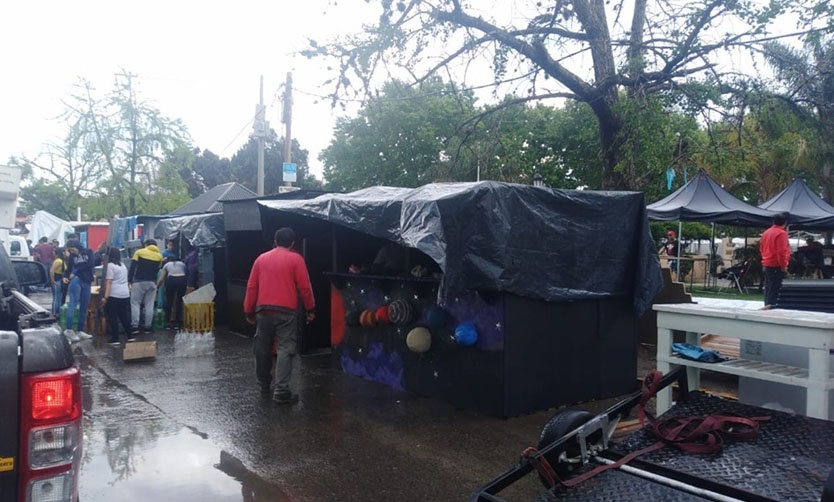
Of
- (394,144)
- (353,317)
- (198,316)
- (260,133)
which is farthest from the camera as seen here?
(394,144)

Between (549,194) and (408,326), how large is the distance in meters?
2.15

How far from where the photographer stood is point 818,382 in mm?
3506

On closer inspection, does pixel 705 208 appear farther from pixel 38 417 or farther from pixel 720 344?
pixel 38 417

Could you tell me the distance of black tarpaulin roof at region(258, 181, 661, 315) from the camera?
5.89m

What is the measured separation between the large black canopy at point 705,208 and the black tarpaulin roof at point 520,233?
7.03 metres

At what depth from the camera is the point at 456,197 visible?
590 centimetres

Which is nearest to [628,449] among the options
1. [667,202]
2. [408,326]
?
[408,326]

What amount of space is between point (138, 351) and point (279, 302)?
11.7 ft

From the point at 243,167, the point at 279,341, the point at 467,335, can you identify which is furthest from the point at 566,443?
the point at 243,167

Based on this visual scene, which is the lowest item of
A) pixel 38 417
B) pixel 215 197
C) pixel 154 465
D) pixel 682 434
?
pixel 154 465

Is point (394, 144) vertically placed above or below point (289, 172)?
above

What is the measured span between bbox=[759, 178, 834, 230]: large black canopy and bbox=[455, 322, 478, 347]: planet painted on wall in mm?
11976

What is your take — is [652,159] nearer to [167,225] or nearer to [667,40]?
[667,40]

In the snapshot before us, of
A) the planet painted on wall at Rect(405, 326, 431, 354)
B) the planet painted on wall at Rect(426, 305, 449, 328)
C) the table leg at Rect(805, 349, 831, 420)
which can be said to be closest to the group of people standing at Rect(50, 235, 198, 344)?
the planet painted on wall at Rect(405, 326, 431, 354)
